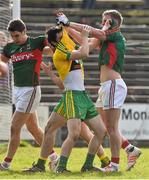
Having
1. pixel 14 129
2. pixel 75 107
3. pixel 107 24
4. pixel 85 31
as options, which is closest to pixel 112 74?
pixel 107 24

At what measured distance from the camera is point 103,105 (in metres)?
10.4

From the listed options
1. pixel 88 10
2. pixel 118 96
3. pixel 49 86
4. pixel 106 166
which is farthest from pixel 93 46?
pixel 88 10

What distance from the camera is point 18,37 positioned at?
10.5 m

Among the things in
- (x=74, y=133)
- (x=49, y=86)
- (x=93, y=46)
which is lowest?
(x=49, y=86)

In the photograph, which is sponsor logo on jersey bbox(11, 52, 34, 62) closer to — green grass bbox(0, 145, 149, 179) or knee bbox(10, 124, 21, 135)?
knee bbox(10, 124, 21, 135)

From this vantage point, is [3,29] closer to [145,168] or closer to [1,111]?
[1,111]

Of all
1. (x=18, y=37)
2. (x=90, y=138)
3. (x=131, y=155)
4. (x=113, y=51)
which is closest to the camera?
(x=113, y=51)

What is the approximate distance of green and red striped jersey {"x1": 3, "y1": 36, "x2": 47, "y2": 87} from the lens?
34.4ft

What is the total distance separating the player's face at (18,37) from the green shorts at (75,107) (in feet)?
3.21

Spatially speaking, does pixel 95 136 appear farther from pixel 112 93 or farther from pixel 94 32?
pixel 94 32

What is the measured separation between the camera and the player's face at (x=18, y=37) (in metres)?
10.4

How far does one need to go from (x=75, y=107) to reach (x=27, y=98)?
0.90 m

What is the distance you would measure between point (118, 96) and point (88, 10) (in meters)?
15.8

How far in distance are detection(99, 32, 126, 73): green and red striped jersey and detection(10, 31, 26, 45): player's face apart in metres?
1.02
